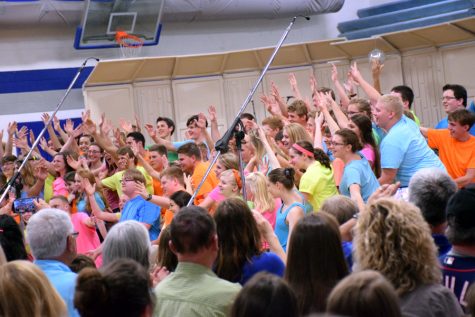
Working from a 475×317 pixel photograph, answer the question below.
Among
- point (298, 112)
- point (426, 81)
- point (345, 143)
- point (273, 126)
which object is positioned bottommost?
point (345, 143)

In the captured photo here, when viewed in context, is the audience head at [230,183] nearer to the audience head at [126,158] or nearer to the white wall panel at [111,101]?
the audience head at [126,158]

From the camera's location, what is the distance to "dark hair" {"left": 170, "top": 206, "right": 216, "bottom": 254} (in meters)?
3.07

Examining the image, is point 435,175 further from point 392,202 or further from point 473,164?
point 473,164

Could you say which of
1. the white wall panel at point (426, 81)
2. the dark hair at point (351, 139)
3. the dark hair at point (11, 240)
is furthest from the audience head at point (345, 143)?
the white wall panel at point (426, 81)

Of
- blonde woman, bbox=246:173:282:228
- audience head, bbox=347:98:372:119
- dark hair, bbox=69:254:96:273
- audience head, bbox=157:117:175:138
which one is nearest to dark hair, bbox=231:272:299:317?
dark hair, bbox=69:254:96:273

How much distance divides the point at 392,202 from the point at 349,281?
0.87 meters

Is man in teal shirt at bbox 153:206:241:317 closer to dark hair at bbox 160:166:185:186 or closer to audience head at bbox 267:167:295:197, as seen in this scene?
audience head at bbox 267:167:295:197

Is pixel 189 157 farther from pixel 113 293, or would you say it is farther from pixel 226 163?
pixel 113 293

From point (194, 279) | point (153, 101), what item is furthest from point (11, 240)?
point (153, 101)

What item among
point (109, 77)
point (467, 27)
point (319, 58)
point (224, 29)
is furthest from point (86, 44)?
point (467, 27)

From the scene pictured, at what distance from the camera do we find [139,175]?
6367 millimetres

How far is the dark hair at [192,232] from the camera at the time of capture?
3066mm

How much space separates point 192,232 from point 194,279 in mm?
181

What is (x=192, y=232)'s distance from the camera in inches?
121
